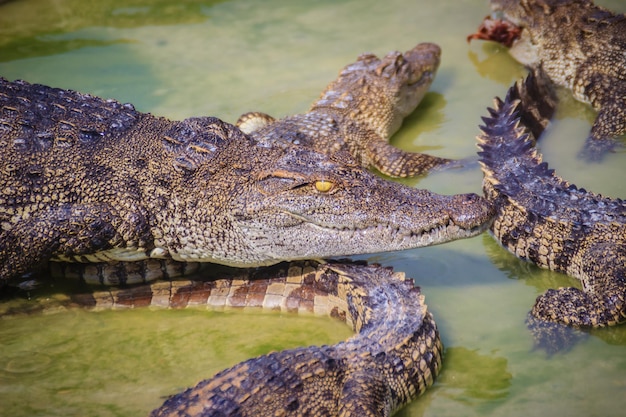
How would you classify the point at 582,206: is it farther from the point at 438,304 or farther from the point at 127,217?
the point at 127,217

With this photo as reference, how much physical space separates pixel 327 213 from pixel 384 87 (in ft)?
8.78

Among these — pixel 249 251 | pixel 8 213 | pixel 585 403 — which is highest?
pixel 8 213

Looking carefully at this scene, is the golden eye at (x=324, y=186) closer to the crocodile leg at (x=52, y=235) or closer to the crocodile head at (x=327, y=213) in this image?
the crocodile head at (x=327, y=213)

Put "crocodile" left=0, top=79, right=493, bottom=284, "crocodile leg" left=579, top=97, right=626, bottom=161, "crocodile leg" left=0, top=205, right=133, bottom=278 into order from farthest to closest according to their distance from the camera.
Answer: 1. "crocodile leg" left=579, top=97, right=626, bottom=161
2. "crocodile leg" left=0, top=205, right=133, bottom=278
3. "crocodile" left=0, top=79, right=493, bottom=284

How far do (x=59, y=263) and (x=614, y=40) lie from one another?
4.73 m

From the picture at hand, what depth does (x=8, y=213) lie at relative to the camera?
456 cm

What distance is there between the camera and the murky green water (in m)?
4.02

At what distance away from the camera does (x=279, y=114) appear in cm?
689

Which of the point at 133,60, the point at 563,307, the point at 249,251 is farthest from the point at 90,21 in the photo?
the point at 563,307

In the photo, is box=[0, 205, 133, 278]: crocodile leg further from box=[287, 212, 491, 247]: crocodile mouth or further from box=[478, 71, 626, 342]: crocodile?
box=[478, 71, 626, 342]: crocodile

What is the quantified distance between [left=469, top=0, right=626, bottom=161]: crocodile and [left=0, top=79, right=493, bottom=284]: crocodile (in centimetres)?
229

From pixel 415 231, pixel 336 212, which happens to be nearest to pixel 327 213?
pixel 336 212

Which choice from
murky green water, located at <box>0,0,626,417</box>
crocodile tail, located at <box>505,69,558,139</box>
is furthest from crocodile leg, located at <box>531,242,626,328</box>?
crocodile tail, located at <box>505,69,558,139</box>

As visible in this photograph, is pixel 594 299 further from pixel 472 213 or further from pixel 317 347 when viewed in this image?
pixel 317 347
